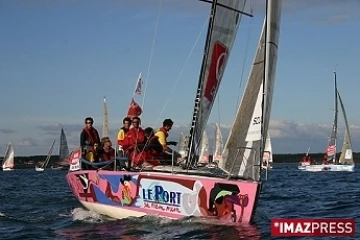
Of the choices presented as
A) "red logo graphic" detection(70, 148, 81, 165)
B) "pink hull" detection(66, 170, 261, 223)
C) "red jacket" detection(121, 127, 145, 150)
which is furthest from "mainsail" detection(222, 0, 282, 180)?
"red logo graphic" detection(70, 148, 81, 165)

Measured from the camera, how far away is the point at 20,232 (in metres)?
13.8

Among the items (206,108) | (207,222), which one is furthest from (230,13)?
(207,222)

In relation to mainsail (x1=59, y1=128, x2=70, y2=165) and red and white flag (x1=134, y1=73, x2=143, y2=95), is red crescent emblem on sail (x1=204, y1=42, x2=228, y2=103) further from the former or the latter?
mainsail (x1=59, y1=128, x2=70, y2=165)

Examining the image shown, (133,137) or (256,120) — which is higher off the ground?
(256,120)

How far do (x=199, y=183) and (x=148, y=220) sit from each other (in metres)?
1.44

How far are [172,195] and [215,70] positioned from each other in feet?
9.72

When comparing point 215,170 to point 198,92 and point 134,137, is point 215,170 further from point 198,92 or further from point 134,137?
point 134,137

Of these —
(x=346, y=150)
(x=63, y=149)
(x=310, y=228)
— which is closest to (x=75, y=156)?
(x=310, y=228)

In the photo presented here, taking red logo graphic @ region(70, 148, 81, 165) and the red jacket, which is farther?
red logo graphic @ region(70, 148, 81, 165)

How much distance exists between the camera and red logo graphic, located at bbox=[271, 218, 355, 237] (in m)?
10.8

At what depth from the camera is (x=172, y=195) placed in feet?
45.3

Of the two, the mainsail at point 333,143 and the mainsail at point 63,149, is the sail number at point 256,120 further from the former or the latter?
the mainsail at point 63,149

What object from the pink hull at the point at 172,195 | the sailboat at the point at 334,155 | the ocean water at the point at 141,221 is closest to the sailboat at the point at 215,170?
the pink hull at the point at 172,195

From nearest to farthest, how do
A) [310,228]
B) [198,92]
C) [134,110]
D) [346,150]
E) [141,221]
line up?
[310,228] → [141,221] → [198,92] → [134,110] → [346,150]
